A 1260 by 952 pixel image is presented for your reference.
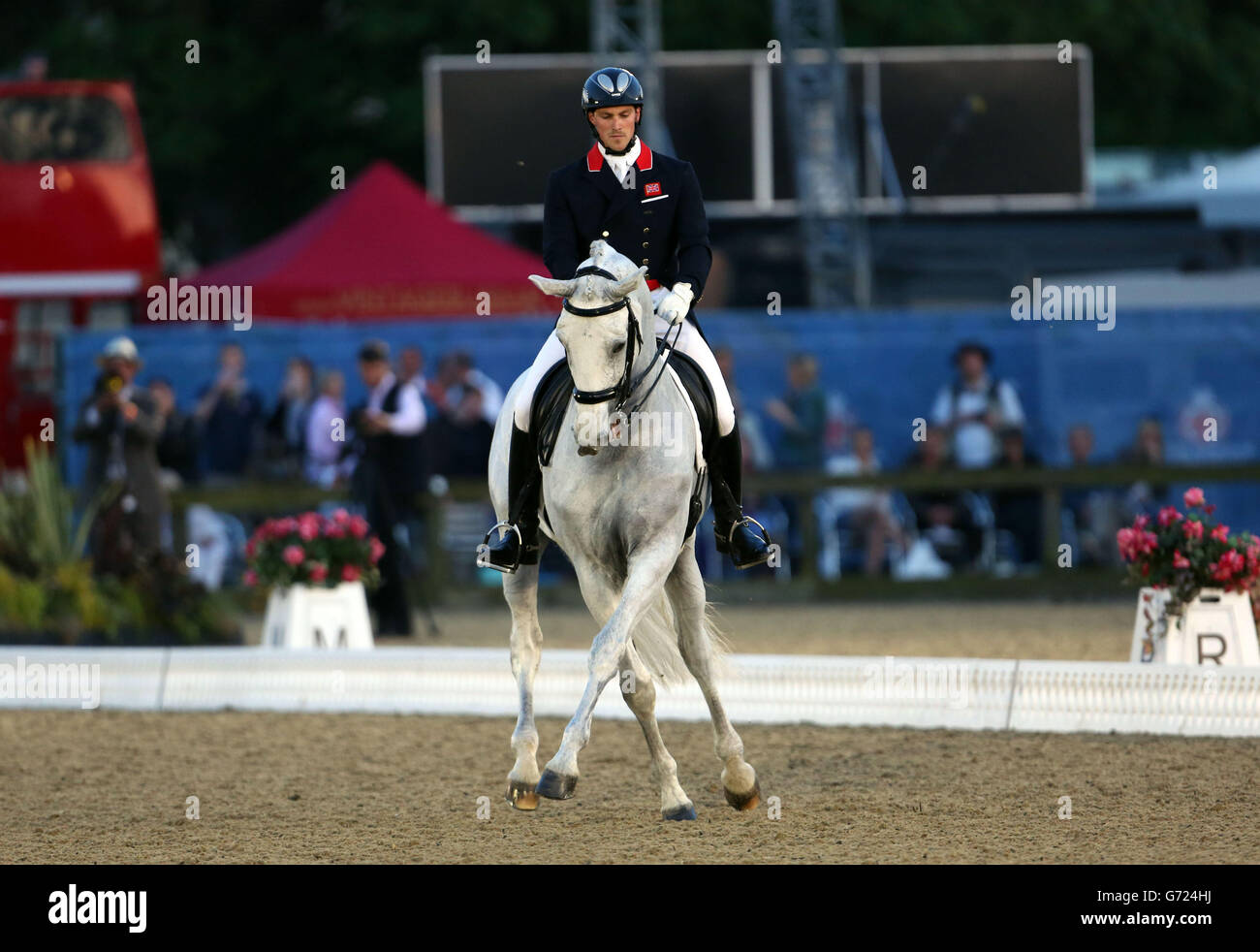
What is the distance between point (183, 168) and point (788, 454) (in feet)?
49.9

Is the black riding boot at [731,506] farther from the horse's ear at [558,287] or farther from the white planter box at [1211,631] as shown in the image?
the white planter box at [1211,631]

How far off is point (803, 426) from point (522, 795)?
10516 millimetres

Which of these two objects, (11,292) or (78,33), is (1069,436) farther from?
(78,33)

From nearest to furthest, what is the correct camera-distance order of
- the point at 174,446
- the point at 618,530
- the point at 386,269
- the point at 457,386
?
the point at 618,530
the point at 174,446
the point at 457,386
the point at 386,269

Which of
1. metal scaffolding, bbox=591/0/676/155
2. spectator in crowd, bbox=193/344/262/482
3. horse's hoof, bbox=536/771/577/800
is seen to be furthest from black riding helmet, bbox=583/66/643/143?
metal scaffolding, bbox=591/0/676/155

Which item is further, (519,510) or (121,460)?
(121,460)

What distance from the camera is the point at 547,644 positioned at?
14.1 metres

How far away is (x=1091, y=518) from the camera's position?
17.3 m

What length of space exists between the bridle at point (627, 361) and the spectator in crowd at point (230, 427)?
420 inches

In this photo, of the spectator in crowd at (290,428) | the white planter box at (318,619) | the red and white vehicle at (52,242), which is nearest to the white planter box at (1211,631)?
the white planter box at (318,619)

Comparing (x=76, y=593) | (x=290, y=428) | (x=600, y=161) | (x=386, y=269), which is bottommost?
(x=76, y=593)

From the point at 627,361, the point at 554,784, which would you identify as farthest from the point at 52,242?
the point at 554,784

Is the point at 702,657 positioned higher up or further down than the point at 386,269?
further down

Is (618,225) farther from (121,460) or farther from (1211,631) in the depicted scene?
(121,460)
